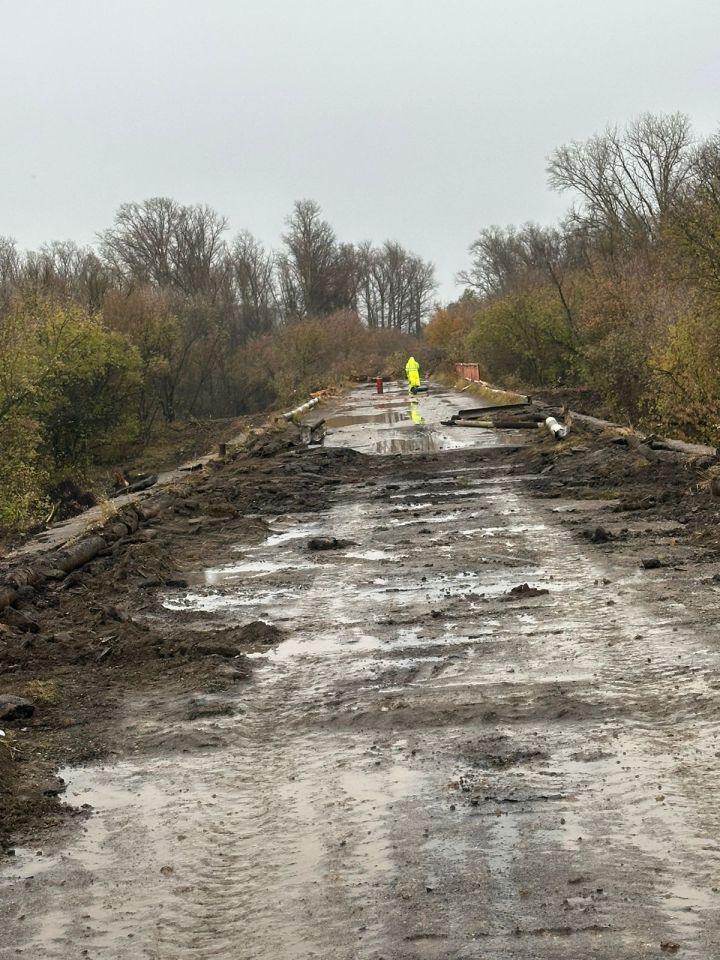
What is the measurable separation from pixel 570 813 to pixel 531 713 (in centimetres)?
154

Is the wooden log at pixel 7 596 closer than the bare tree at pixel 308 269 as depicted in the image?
Yes

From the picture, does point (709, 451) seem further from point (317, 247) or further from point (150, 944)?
point (317, 247)

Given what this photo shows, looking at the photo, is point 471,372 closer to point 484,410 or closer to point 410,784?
point 484,410

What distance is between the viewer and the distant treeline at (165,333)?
35281 mm

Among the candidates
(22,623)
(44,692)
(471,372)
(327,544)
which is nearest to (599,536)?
(327,544)

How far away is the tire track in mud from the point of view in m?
4.39

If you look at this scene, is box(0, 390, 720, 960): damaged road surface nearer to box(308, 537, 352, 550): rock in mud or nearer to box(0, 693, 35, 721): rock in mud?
box(0, 693, 35, 721): rock in mud

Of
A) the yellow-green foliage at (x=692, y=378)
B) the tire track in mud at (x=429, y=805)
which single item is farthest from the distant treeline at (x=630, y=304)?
the tire track in mud at (x=429, y=805)

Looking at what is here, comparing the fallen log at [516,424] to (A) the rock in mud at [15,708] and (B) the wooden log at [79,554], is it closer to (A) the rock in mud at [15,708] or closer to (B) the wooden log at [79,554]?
(B) the wooden log at [79,554]

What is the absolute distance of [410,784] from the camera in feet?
19.3

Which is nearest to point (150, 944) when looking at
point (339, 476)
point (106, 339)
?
point (339, 476)

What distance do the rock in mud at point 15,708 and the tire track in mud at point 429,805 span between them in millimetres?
647

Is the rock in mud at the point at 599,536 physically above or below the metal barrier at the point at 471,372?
below

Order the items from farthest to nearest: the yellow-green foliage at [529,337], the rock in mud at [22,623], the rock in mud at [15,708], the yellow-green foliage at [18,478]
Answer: the yellow-green foliage at [529,337], the yellow-green foliage at [18,478], the rock in mud at [22,623], the rock in mud at [15,708]
